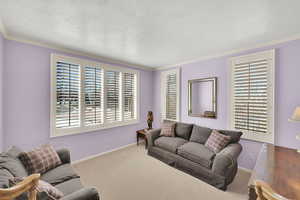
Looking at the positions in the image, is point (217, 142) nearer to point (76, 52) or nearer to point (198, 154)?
point (198, 154)

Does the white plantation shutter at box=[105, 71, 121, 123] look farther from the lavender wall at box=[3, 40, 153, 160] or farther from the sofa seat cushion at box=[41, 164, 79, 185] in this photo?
the sofa seat cushion at box=[41, 164, 79, 185]

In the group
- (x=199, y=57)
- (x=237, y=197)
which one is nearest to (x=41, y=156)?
(x=237, y=197)

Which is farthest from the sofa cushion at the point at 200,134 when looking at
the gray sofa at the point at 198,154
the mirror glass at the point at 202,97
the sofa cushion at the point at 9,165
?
the sofa cushion at the point at 9,165

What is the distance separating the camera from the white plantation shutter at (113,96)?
359 cm

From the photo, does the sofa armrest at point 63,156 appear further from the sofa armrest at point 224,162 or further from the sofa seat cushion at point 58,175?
the sofa armrest at point 224,162

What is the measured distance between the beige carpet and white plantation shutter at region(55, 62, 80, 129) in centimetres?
104

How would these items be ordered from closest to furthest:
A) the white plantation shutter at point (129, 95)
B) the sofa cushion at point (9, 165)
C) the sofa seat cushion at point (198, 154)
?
the sofa cushion at point (9, 165) → the sofa seat cushion at point (198, 154) → the white plantation shutter at point (129, 95)

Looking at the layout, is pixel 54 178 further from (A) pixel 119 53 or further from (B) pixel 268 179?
(A) pixel 119 53

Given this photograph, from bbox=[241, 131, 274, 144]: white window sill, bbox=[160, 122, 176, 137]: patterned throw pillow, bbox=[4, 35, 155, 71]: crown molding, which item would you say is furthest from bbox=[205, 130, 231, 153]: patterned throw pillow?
bbox=[4, 35, 155, 71]: crown molding

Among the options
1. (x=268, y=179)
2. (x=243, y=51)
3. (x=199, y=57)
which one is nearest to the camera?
(x=268, y=179)

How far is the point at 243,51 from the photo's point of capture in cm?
284

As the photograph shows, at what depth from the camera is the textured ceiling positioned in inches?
59.6

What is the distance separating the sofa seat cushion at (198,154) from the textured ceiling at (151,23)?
2116mm

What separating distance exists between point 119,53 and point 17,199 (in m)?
2.90
